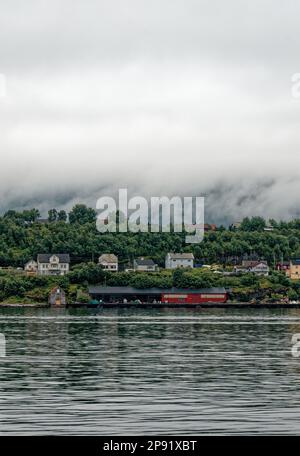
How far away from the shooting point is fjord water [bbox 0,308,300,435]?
30672 mm

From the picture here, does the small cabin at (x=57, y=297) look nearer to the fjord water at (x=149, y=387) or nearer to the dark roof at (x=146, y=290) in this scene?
the dark roof at (x=146, y=290)

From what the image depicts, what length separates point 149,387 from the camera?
3934cm

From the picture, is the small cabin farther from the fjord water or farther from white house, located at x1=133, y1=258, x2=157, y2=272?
the fjord water

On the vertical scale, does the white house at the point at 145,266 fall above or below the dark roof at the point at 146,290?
above

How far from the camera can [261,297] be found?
571 feet

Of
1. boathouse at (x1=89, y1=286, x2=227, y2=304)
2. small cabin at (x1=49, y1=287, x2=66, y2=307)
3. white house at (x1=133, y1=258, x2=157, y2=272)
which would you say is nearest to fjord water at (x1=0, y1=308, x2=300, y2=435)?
small cabin at (x1=49, y1=287, x2=66, y2=307)

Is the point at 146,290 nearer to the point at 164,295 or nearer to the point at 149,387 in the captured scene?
the point at 164,295

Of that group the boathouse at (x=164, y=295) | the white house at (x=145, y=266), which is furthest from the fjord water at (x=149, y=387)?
the white house at (x=145, y=266)

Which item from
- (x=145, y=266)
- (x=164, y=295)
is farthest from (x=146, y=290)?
(x=145, y=266)

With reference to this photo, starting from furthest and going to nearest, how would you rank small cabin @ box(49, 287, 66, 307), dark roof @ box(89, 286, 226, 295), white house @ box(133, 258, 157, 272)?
white house @ box(133, 258, 157, 272)
dark roof @ box(89, 286, 226, 295)
small cabin @ box(49, 287, 66, 307)

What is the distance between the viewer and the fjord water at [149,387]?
30.7 metres
